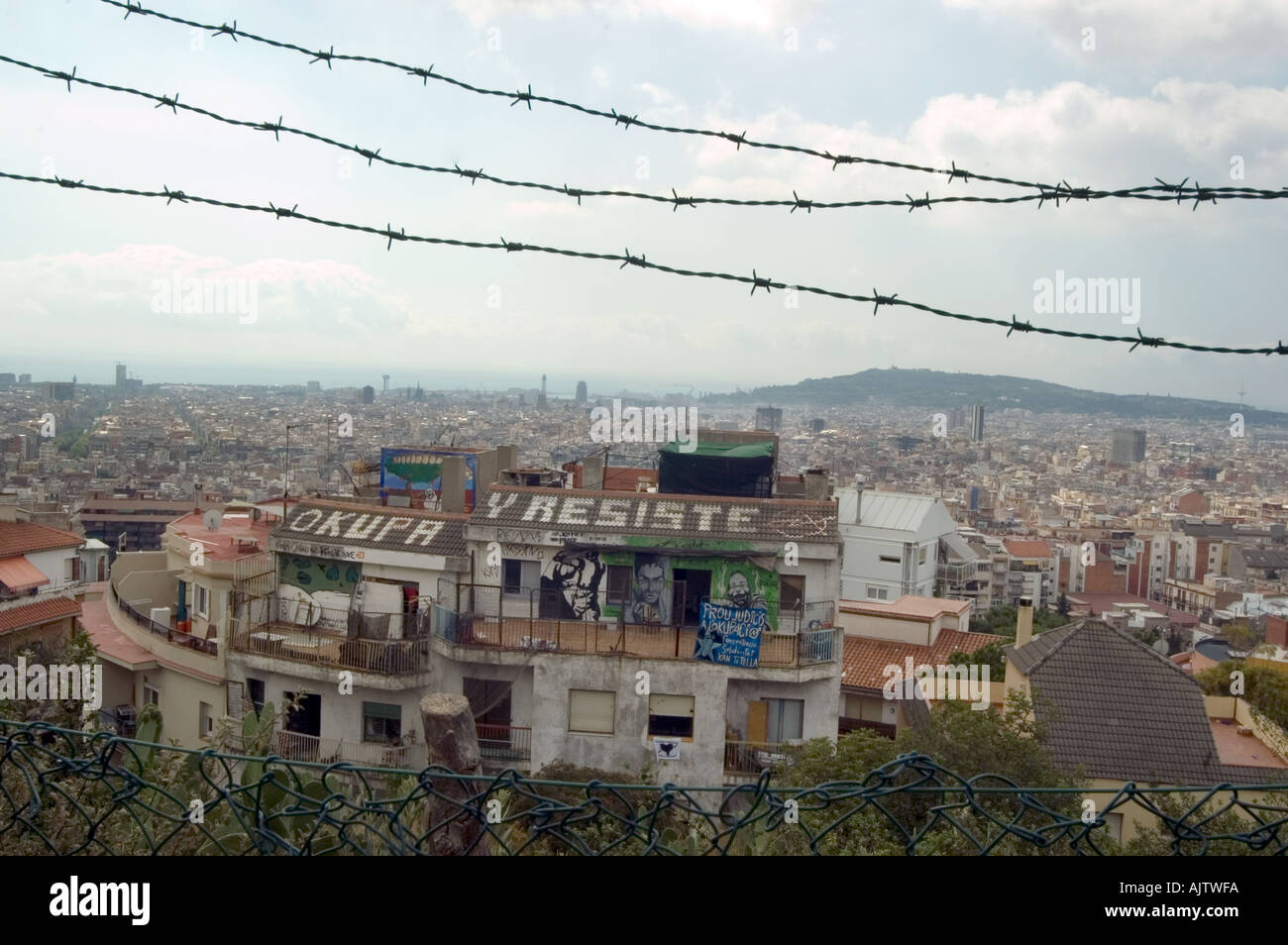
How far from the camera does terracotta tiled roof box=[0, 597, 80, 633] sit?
17312 mm

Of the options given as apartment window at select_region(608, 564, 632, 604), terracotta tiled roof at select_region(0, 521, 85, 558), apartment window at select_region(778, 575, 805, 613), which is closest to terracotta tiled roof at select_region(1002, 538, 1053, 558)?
apartment window at select_region(778, 575, 805, 613)

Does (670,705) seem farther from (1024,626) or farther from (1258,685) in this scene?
(1258,685)

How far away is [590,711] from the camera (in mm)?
15102

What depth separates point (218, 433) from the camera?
2803 inches

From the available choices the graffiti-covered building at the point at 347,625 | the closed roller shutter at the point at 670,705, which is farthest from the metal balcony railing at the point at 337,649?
the closed roller shutter at the point at 670,705

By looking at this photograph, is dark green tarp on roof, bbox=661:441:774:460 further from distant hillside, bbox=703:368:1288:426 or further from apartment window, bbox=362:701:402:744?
distant hillside, bbox=703:368:1288:426

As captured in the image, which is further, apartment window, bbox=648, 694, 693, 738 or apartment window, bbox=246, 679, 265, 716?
apartment window, bbox=246, 679, 265, 716

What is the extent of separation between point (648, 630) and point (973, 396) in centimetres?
10435

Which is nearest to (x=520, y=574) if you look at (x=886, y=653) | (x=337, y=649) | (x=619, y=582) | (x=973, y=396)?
(x=619, y=582)

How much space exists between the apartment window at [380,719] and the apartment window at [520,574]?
2328 millimetres

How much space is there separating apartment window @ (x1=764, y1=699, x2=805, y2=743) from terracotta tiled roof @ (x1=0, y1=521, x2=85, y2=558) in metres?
13.4

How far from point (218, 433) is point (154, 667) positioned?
56819 millimetres
